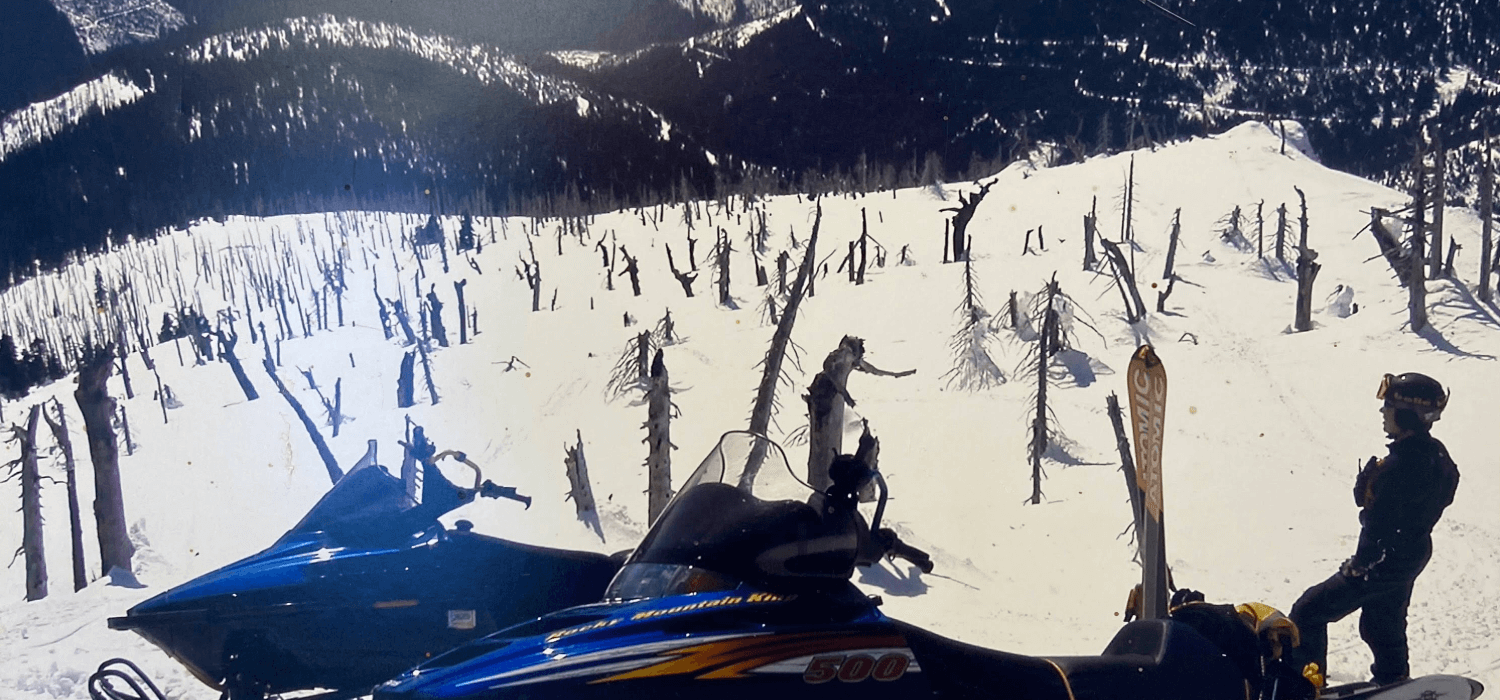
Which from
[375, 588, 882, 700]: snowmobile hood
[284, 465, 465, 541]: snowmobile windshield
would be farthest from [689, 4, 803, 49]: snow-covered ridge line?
[375, 588, 882, 700]: snowmobile hood

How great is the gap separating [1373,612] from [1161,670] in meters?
2.42

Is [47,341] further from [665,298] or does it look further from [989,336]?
[989,336]

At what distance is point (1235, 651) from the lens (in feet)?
11.8

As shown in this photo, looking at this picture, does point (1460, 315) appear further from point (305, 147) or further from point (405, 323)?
point (305, 147)

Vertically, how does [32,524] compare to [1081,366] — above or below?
below

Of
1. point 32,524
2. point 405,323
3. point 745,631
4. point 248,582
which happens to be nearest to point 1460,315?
point 745,631

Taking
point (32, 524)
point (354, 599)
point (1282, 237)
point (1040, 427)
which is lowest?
point (32, 524)

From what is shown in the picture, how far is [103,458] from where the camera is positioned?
56.1 feet

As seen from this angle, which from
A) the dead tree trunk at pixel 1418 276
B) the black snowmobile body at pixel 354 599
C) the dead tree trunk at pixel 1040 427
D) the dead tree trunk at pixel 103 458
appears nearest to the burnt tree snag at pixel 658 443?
the dead tree trunk at pixel 1040 427

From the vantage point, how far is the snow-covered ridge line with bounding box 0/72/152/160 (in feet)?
333

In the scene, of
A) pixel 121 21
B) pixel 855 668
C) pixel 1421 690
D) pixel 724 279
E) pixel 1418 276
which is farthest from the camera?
pixel 121 21

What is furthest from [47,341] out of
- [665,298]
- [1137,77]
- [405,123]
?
[1137,77]

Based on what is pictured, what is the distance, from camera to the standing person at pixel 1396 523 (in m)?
4.85

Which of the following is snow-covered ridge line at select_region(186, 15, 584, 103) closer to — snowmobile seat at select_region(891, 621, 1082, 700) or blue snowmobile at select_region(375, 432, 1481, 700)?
blue snowmobile at select_region(375, 432, 1481, 700)
